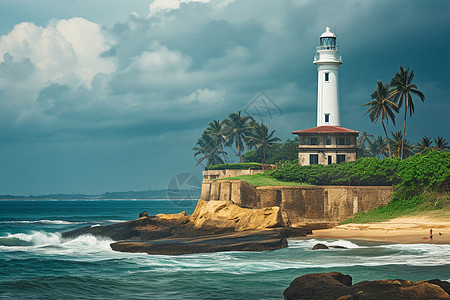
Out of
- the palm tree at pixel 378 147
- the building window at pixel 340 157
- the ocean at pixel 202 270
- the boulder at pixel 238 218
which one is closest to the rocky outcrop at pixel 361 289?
the ocean at pixel 202 270

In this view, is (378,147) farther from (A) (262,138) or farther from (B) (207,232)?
(B) (207,232)

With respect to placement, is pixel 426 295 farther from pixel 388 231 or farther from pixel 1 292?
pixel 388 231

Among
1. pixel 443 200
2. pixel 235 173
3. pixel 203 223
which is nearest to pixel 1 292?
pixel 203 223

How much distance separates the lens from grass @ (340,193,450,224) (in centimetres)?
3725

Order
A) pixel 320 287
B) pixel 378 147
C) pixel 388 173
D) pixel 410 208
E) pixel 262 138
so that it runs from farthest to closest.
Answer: pixel 378 147 < pixel 262 138 < pixel 388 173 < pixel 410 208 < pixel 320 287

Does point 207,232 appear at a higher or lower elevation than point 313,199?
lower

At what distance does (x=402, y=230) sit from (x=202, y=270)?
51.9 feet

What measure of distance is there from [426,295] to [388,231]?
21.3 m

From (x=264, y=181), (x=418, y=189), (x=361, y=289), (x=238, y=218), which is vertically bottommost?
(x=361, y=289)

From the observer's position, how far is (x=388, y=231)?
3469 cm

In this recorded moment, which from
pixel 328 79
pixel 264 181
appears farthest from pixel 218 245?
pixel 328 79

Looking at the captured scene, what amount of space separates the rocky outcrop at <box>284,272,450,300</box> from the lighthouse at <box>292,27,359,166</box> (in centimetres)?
3258

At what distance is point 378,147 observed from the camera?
281 feet

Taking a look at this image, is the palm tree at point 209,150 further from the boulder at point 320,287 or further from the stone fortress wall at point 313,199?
the boulder at point 320,287
